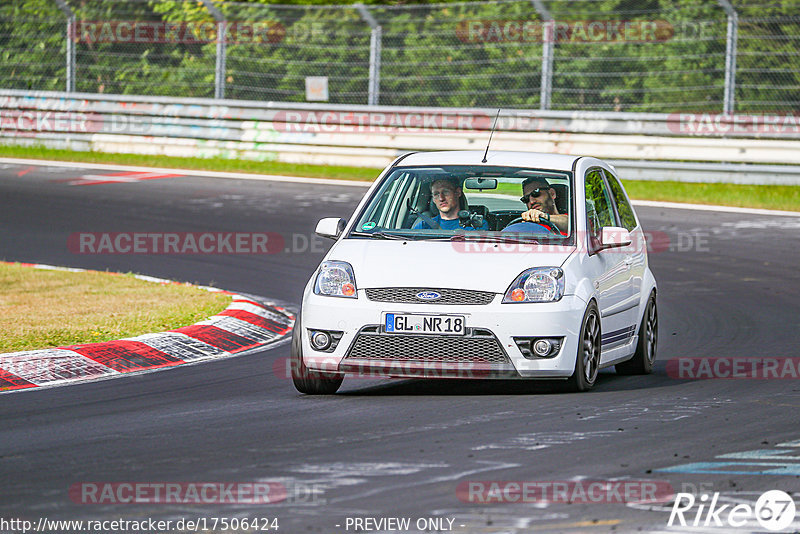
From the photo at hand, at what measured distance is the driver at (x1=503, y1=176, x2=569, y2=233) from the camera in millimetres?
9156

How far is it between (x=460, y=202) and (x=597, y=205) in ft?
3.03

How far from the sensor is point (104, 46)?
27.3 meters

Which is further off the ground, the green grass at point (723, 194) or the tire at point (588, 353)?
the green grass at point (723, 194)

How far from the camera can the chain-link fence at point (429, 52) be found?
2223 cm

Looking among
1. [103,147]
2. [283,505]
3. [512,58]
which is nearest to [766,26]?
[512,58]

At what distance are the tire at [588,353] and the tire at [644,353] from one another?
1003mm

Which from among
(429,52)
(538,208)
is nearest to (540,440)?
(538,208)

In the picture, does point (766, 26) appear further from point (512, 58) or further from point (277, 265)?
point (277, 265)

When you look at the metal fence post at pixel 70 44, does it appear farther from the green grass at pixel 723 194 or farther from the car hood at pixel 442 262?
the car hood at pixel 442 262

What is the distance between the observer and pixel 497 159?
377 inches

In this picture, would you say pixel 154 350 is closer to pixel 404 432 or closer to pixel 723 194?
pixel 404 432

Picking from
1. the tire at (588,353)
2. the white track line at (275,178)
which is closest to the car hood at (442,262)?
the tire at (588,353)

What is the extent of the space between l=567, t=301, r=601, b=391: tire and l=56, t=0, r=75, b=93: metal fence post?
19871 millimetres

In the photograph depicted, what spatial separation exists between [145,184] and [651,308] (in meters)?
13.3
